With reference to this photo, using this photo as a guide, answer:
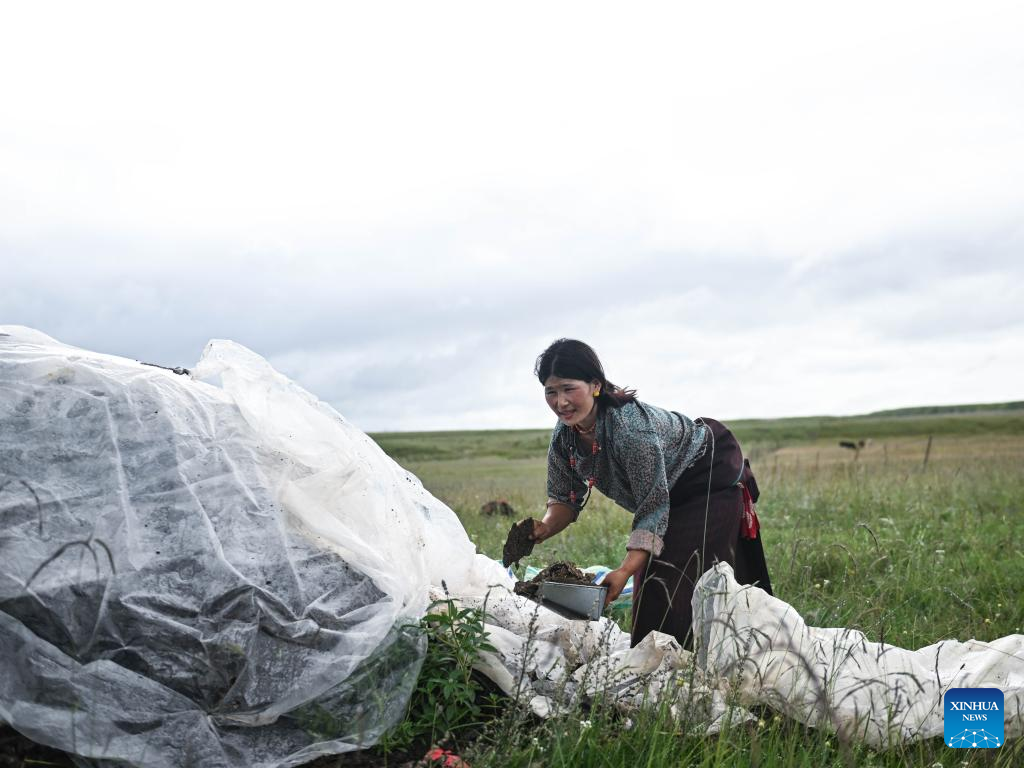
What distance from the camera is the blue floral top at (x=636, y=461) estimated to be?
4.08 m

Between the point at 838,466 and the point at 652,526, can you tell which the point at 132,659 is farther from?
the point at 838,466

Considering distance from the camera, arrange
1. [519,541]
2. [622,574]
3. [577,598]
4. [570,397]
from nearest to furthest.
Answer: [577,598]
[622,574]
[570,397]
[519,541]

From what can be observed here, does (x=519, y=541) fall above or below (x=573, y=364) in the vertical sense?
below

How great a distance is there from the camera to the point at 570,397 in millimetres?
3988

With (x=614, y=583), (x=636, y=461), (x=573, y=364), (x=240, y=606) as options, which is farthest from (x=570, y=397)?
(x=240, y=606)

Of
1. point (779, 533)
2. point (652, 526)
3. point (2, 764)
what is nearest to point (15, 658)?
point (2, 764)

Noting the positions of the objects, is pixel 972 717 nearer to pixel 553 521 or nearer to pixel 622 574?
pixel 622 574

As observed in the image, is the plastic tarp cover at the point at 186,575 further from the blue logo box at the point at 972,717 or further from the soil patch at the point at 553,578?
the blue logo box at the point at 972,717

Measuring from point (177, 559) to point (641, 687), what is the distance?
1614mm

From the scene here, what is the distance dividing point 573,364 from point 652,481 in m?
0.66

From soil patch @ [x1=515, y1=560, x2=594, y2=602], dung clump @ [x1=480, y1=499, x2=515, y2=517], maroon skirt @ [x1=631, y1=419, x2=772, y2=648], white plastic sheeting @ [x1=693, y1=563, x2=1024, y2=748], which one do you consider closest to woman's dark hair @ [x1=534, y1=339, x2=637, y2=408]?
maroon skirt @ [x1=631, y1=419, x2=772, y2=648]

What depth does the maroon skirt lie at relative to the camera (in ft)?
13.6

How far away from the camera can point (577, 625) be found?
3.57 m

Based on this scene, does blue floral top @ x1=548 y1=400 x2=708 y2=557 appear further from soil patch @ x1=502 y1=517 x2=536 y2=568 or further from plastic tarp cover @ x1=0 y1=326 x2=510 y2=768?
plastic tarp cover @ x1=0 y1=326 x2=510 y2=768
